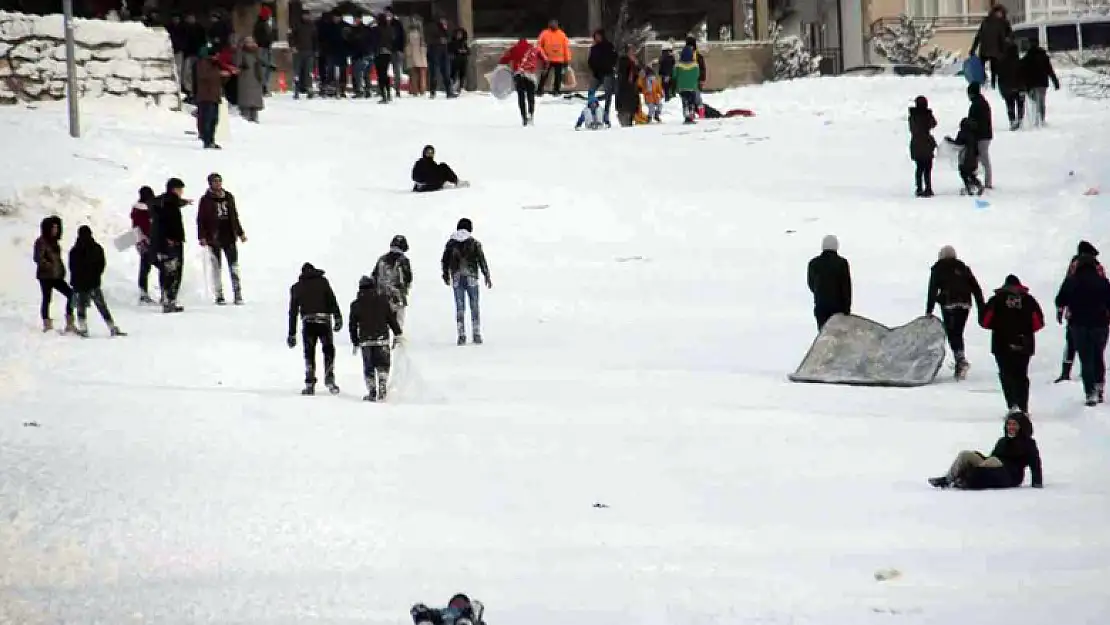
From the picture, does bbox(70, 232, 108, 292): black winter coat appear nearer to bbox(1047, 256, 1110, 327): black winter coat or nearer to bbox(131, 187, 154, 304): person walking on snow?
bbox(131, 187, 154, 304): person walking on snow

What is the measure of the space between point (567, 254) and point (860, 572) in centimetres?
1514

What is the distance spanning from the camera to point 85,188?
82.2 ft

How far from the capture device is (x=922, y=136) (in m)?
27.0

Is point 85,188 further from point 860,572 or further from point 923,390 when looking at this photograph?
point 860,572

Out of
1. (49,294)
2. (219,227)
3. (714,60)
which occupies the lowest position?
(49,294)

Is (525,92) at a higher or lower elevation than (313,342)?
higher

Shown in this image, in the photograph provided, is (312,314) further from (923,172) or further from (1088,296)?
(923,172)

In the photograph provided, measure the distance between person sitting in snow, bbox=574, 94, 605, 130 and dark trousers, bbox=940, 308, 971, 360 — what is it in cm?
1766

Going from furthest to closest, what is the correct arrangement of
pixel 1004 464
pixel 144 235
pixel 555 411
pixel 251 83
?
pixel 251 83, pixel 144 235, pixel 555 411, pixel 1004 464

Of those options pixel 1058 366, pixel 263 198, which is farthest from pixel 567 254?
pixel 1058 366

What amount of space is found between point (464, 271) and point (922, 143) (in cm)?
943

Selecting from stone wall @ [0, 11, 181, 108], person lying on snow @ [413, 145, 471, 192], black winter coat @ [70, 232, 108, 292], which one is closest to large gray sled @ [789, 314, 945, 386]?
black winter coat @ [70, 232, 108, 292]

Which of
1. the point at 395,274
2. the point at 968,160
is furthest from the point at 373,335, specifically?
the point at 968,160

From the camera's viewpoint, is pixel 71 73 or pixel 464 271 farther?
pixel 71 73
